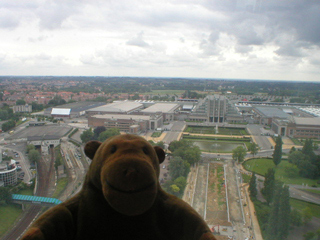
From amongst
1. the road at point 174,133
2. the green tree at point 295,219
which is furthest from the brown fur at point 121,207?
the road at point 174,133

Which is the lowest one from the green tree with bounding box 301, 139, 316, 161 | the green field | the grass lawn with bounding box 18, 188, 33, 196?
the grass lawn with bounding box 18, 188, 33, 196

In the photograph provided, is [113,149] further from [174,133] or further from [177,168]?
[174,133]

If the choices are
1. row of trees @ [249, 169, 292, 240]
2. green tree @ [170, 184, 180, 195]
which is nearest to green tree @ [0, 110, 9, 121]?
green tree @ [170, 184, 180, 195]

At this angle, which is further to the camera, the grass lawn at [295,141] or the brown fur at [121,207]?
the grass lawn at [295,141]

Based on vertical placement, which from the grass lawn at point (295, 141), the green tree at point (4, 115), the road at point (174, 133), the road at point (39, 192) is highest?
the green tree at point (4, 115)

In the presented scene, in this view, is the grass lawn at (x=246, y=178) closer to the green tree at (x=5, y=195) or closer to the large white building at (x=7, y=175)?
the green tree at (x=5, y=195)

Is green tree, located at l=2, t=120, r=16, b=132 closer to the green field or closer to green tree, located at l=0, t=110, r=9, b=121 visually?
green tree, located at l=0, t=110, r=9, b=121
